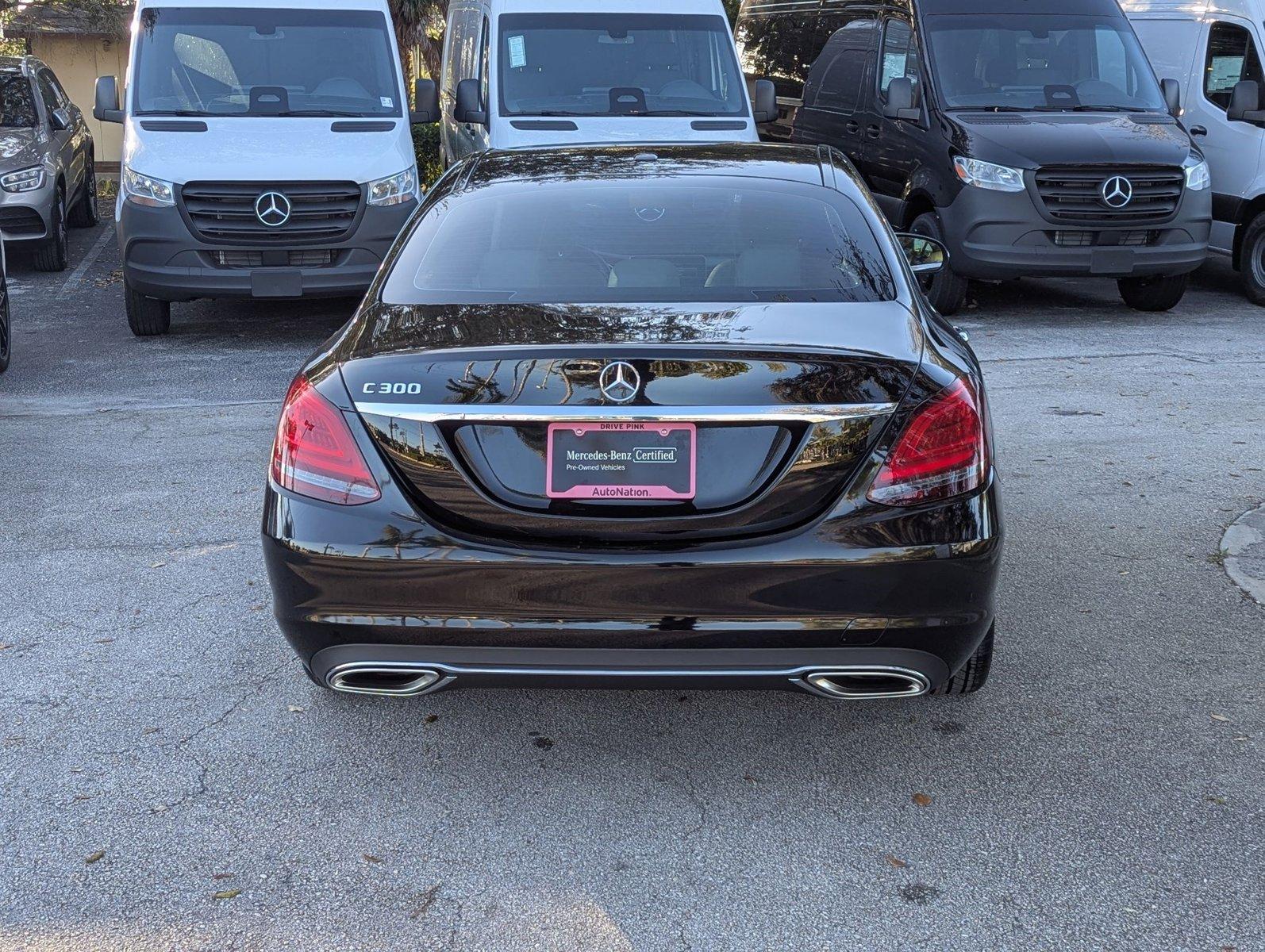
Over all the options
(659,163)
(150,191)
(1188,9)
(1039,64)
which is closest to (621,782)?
(659,163)

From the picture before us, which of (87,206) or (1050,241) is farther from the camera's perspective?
(87,206)

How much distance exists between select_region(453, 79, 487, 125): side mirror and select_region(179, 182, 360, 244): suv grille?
136 centimetres

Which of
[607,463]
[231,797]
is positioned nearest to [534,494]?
[607,463]

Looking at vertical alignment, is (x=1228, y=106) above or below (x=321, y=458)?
below

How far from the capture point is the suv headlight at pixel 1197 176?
10680mm

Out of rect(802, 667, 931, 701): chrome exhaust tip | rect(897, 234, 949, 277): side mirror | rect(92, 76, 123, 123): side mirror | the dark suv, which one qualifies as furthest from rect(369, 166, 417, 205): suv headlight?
rect(802, 667, 931, 701): chrome exhaust tip

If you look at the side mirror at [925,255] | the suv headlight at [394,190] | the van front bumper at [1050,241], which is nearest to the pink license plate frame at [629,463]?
the side mirror at [925,255]

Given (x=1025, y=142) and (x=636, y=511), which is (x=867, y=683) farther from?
(x=1025, y=142)

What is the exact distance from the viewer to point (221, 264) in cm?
981

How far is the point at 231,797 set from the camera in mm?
3639

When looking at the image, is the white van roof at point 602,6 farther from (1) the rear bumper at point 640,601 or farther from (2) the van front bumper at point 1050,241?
(1) the rear bumper at point 640,601

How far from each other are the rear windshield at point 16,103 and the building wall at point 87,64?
48.0 feet

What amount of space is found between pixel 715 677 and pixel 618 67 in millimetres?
8450

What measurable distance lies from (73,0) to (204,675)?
16.7 m
